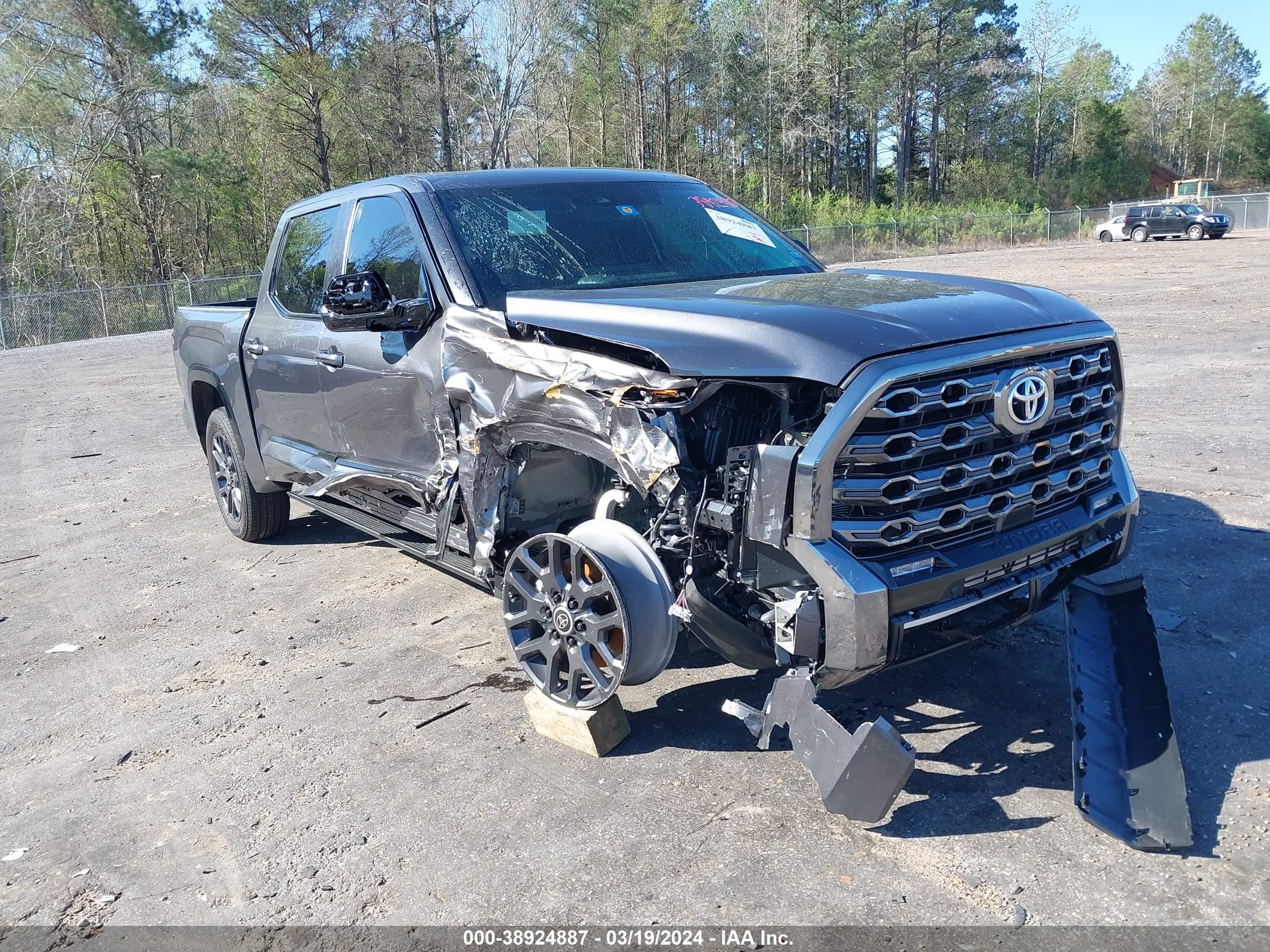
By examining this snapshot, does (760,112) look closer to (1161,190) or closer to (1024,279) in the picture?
(1024,279)

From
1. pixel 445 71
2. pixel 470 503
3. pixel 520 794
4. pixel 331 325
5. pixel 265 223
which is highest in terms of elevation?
pixel 445 71

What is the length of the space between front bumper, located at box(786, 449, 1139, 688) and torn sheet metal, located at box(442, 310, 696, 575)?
24.8 inches

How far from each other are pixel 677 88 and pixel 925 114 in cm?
1897

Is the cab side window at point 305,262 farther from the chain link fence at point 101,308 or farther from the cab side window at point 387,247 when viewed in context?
the chain link fence at point 101,308

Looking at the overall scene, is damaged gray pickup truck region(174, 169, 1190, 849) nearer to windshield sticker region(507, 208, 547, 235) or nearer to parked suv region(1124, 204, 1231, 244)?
windshield sticker region(507, 208, 547, 235)

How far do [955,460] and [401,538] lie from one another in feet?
9.67

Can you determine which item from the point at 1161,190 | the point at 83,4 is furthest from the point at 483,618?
the point at 1161,190

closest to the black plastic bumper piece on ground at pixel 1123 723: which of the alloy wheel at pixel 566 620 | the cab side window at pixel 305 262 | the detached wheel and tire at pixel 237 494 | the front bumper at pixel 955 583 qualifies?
the front bumper at pixel 955 583

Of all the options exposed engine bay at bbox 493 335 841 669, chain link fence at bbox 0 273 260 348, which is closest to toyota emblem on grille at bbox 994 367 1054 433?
exposed engine bay at bbox 493 335 841 669

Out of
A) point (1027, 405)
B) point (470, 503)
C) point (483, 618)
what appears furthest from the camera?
point (483, 618)

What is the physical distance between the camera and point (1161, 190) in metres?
87.2

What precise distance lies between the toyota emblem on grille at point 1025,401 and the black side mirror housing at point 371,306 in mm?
2330

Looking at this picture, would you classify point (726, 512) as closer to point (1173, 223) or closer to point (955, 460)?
point (955, 460)

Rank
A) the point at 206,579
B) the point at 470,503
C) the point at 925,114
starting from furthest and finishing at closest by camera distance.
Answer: the point at 925,114, the point at 206,579, the point at 470,503
